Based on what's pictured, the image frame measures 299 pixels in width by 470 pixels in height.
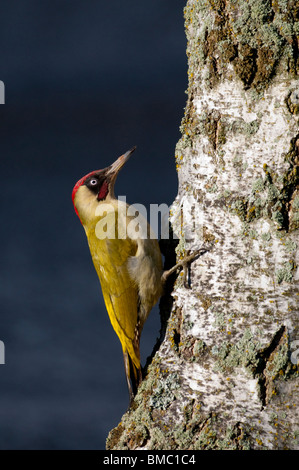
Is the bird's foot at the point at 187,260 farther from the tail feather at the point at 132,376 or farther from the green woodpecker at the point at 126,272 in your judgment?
the tail feather at the point at 132,376

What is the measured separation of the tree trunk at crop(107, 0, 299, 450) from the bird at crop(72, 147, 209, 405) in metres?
0.41

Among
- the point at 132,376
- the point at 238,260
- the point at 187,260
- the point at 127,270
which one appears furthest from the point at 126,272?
the point at 238,260

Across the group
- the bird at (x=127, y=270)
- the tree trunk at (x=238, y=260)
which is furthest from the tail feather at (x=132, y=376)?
the tree trunk at (x=238, y=260)

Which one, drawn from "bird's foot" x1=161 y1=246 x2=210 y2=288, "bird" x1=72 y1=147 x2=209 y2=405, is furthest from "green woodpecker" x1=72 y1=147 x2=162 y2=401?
"bird's foot" x1=161 y1=246 x2=210 y2=288

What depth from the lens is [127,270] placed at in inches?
99.0

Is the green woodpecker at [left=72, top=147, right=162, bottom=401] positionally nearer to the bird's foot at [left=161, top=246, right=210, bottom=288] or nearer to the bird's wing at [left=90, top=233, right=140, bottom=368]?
the bird's wing at [left=90, top=233, right=140, bottom=368]

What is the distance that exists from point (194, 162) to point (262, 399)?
812mm

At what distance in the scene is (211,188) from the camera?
6.31ft

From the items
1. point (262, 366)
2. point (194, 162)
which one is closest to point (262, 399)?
point (262, 366)

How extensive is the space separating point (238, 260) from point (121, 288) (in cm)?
80

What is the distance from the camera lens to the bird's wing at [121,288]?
2480 millimetres
